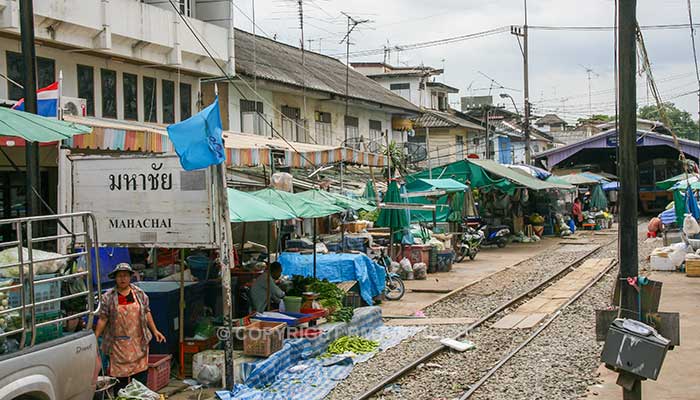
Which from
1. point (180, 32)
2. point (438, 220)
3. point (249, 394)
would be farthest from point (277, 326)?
point (438, 220)

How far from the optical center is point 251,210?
11570mm

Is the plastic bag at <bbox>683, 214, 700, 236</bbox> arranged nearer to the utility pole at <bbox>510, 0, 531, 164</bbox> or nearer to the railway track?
the railway track

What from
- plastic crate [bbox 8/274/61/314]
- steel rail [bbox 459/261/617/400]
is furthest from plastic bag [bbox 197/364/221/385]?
plastic crate [bbox 8/274/61/314]

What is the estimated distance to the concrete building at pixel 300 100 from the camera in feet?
84.8

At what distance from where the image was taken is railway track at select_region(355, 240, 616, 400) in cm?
1067

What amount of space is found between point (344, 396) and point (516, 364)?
293 cm

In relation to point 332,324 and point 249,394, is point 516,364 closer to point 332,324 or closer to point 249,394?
point 332,324

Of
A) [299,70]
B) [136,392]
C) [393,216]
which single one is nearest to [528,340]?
[136,392]

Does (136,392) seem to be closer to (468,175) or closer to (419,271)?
(419,271)

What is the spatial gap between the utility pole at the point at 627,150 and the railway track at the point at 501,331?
2.29 meters

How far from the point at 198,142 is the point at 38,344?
3.55 m

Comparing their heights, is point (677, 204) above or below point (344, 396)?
above

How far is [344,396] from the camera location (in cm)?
1045

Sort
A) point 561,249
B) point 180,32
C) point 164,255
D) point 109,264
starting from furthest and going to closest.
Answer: point 561,249
point 180,32
point 164,255
point 109,264
